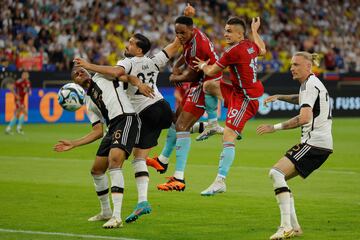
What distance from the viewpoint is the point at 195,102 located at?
1494 cm

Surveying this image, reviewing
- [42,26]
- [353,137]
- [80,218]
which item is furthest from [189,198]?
[42,26]

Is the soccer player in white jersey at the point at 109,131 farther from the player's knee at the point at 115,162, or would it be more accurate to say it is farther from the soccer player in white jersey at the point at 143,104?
the soccer player in white jersey at the point at 143,104

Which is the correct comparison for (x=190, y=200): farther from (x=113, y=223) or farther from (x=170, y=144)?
(x=113, y=223)

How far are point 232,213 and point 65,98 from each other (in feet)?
9.36

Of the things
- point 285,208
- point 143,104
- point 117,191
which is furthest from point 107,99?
point 285,208

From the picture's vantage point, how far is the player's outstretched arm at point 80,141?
1102 centimetres

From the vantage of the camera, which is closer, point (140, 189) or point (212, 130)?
point (140, 189)

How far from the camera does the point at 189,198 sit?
13.8 m

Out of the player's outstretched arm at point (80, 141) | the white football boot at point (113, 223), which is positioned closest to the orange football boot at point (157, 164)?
the player's outstretched arm at point (80, 141)

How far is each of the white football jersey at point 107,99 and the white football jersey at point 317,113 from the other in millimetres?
2313

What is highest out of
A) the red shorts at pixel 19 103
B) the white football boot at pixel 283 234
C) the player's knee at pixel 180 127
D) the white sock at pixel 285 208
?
the white sock at pixel 285 208

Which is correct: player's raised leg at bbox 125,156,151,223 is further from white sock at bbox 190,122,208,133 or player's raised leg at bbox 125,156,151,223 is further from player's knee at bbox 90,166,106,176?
white sock at bbox 190,122,208,133

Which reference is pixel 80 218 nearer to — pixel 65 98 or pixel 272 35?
pixel 65 98

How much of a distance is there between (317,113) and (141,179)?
255 cm
